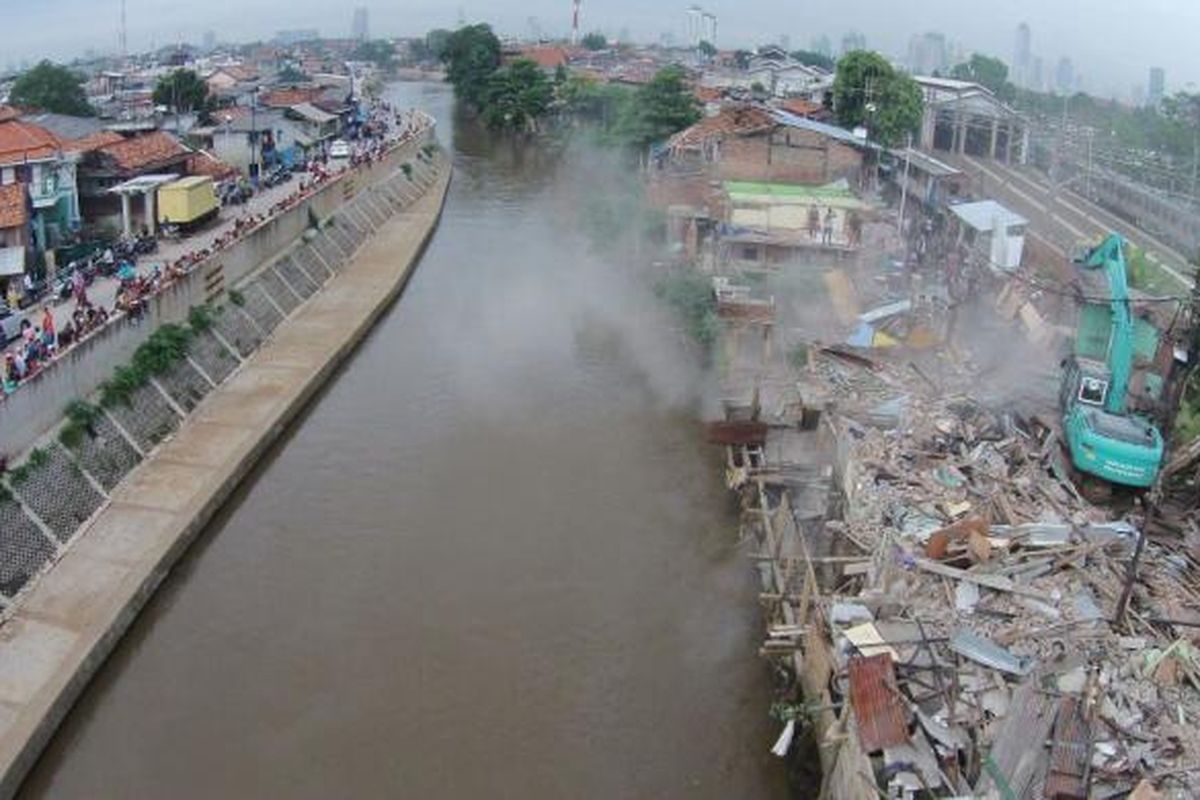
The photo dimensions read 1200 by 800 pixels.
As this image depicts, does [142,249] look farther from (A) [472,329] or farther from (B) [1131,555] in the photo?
(B) [1131,555]

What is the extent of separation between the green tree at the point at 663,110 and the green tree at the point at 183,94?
28656mm

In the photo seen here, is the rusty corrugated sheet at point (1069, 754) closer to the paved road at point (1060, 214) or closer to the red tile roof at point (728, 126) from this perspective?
the paved road at point (1060, 214)

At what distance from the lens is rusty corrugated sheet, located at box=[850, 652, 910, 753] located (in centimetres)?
1249

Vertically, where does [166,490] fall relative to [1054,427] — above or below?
below

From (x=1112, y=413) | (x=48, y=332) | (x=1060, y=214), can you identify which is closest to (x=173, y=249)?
(x=48, y=332)

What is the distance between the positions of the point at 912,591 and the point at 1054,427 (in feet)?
23.2

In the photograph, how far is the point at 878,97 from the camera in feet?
164

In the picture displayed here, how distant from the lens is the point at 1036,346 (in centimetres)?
2594

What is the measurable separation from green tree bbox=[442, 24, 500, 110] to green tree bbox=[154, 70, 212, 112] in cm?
2310

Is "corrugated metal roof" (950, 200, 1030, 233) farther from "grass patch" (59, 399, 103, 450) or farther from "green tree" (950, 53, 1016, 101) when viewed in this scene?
"green tree" (950, 53, 1016, 101)

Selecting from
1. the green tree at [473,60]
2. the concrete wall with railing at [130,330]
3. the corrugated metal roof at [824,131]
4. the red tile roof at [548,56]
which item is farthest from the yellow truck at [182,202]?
the red tile roof at [548,56]

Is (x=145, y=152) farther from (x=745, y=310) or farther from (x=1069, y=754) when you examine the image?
(x=1069, y=754)

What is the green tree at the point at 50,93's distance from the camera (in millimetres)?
56938

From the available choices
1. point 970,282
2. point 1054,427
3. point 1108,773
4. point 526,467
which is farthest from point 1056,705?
point 970,282
